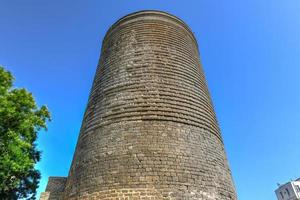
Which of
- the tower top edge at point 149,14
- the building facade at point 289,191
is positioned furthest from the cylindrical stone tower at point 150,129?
the building facade at point 289,191

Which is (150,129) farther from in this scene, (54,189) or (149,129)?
(54,189)

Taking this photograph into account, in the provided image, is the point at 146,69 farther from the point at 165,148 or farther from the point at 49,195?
the point at 49,195

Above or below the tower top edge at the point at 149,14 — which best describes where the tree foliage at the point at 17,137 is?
below

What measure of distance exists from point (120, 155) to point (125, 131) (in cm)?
85

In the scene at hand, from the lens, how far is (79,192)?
791 cm

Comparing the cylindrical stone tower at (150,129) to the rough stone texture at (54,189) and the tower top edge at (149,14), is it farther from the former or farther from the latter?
the rough stone texture at (54,189)

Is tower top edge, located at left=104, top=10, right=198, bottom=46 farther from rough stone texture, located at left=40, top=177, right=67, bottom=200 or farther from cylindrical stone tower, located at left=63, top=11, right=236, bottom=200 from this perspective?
rough stone texture, located at left=40, top=177, right=67, bottom=200

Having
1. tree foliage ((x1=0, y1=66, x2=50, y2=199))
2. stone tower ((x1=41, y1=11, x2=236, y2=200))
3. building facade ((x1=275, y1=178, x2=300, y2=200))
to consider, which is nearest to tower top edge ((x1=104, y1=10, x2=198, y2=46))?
stone tower ((x1=41, y1=11, x2=236, y2=200))

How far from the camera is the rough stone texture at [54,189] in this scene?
1177 centimetres

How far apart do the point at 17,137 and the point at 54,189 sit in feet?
9.77

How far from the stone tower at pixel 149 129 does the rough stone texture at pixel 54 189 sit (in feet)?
0.32

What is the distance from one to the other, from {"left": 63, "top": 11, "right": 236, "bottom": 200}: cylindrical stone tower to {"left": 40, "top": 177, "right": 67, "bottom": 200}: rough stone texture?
3400 millimetres

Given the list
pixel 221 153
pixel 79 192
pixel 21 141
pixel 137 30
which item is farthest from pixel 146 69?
pixel 21 141

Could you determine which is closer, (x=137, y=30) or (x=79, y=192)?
(x=79, y=192)
